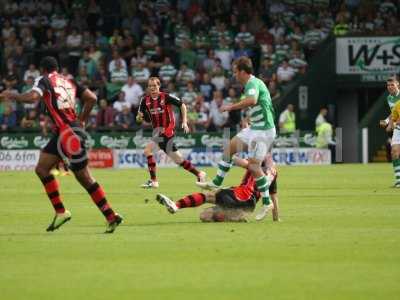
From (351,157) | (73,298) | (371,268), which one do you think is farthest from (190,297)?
(351,157)

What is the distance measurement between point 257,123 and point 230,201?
1.45m

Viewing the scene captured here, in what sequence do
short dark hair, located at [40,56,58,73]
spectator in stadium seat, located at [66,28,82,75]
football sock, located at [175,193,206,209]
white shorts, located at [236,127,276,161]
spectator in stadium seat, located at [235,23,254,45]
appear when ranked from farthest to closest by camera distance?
spectator in stadium seat, located at [66,28,82,75] < spectator in stadium seat, located at [235,23,254,45] < white shorts, located at [236,127,276,161] < football sock, located at [175,193,206,209] < short dark hair, located at [40,56,58,73]

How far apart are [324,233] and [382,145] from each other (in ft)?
Answer: 86.3

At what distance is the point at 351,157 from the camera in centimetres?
4238

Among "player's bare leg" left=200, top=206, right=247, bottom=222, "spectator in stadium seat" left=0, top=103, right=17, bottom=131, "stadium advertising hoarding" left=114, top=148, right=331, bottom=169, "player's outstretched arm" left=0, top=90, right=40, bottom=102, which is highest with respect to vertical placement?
"player's outstretched arm" left=0, top=90, right=40, bottom=102

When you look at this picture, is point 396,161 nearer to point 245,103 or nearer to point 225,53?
point 245,103

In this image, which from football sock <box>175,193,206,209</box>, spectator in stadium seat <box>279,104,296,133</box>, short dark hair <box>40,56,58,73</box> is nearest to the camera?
short dark hair <box>40,56,58,73</box>

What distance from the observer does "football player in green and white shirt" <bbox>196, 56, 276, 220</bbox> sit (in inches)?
661

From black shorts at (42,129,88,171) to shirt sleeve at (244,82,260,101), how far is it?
2.98 metres

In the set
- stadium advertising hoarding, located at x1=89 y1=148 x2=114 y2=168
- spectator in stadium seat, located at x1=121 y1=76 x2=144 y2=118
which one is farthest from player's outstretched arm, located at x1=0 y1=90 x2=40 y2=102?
stadium advertising hoarding, located at x1=89 y1=148 x2=114 y2=168

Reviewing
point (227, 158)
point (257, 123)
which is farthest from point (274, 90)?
point (257, 123)

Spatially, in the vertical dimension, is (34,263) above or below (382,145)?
above

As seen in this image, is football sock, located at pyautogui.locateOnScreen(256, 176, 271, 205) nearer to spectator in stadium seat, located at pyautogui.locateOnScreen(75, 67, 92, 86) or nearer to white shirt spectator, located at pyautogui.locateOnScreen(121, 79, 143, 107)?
white shirt spectator, located at pyautogui.locateOnScreen(121, 79, 143, 107)

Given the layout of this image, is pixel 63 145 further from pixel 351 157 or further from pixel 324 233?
pixel 351 157
